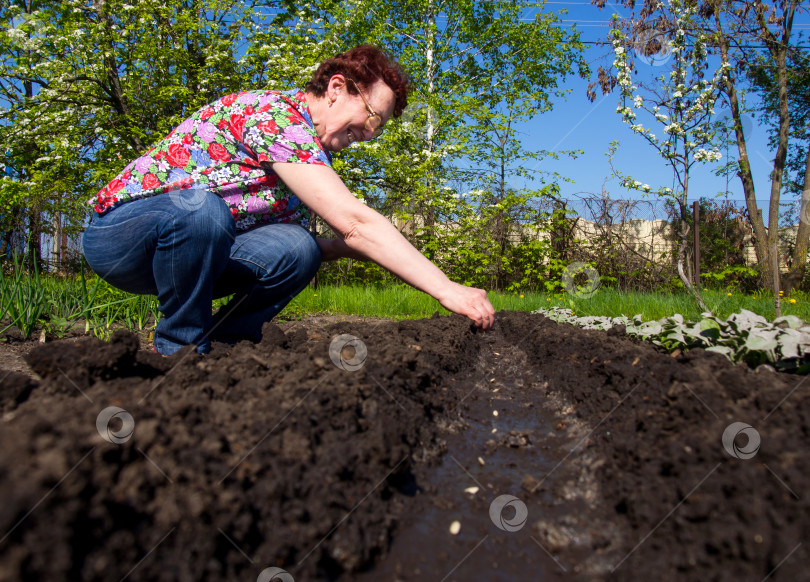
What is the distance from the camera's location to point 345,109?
200 centimetres

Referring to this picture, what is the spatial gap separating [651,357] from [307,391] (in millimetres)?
1163

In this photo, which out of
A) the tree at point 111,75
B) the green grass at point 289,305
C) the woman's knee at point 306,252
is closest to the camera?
the woman's knee at point 306,252

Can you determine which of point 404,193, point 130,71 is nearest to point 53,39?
point 130,71

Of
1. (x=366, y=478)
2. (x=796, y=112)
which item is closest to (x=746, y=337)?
(x=366, y=478)

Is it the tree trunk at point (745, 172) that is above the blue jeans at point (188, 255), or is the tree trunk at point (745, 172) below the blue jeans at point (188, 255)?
above
